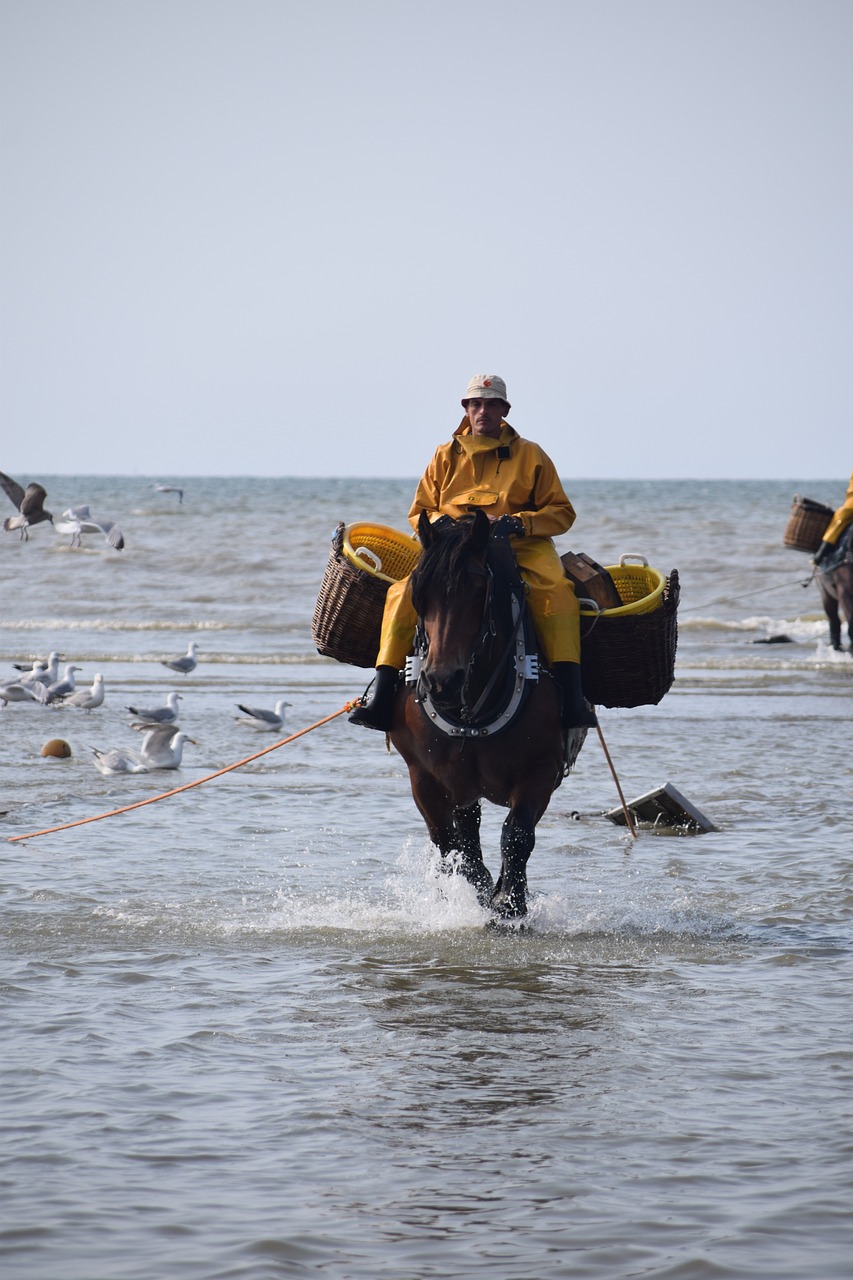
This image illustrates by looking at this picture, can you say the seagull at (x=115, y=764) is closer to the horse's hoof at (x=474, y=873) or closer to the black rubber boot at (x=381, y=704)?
the horse's hoof at (x=474, y=873)

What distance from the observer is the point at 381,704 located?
660 cm

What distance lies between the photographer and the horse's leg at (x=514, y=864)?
6508 millimetres

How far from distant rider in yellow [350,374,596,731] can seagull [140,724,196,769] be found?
203 inches

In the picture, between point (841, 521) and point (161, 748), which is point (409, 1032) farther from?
point (841, 521)

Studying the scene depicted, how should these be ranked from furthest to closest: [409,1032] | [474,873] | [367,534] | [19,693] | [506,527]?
[19,693]
[367,534]
[474,873]
[506,527]
[409,1032]

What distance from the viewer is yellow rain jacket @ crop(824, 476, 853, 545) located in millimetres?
17844

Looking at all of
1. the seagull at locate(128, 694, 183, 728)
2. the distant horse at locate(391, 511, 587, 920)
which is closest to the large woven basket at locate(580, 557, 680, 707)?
the distant horse at locate(391, 511, 587, 920)

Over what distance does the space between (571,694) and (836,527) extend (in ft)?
40.1

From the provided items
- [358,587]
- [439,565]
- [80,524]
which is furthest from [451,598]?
[80,524]

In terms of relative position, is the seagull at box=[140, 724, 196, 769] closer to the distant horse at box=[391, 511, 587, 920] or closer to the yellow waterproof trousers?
the distant horse at box=[391, 511, 587, 920]

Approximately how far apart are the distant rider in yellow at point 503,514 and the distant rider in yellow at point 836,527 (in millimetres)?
11412

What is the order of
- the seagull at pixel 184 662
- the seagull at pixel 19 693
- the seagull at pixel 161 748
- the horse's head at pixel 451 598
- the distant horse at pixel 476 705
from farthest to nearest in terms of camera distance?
1. the seagull at pixel 184 662
2. the seagull at pixel 19 693
3. the seagull at pixel 161 748
4. the distant horse at pixel 476 705
5. the horse's head at pixel 451 598

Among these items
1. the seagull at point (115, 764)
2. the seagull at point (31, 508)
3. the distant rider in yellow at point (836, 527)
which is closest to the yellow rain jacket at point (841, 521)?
the distant rider in yellow at point (836, 527)

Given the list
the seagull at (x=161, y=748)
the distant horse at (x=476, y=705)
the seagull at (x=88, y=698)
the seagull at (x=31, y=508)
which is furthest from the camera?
the seagull at (x=88, y=698)
